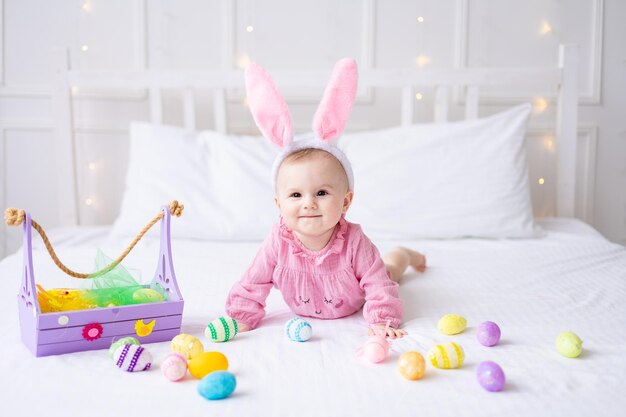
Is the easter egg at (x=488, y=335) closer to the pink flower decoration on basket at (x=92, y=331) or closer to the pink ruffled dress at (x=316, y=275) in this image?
the pink ruffled dress at (x=316, y=275)

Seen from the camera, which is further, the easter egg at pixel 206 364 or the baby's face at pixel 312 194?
the baby's face at pixel 312 194

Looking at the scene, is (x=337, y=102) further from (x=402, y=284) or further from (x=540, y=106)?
(x=540, y=106)

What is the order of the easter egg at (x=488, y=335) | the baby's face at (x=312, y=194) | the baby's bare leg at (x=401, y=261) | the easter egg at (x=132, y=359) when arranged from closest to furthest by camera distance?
1. the easter egg at (x=132, y=359)
2. the easter egg at (x=488, y=335)
3. the baby's face at (x=312, y=194)
4. the baby's bare leg at (x=401, y=261)

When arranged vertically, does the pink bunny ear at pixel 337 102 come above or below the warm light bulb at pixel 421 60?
below

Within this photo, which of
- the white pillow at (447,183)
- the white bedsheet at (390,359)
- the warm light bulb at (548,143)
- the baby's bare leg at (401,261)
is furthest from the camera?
the warm light bulb at (548,143)

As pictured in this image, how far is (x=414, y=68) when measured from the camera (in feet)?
8.30

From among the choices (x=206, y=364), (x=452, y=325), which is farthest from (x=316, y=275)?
(x=206, y=364)

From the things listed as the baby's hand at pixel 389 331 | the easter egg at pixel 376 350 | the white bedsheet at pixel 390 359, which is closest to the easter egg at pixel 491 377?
the white bedsheet at pixel 390 359

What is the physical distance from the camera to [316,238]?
4.42 feet

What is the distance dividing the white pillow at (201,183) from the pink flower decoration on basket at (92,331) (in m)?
1.01

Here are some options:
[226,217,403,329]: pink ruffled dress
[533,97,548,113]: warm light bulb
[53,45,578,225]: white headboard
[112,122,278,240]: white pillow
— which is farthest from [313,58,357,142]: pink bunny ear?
[533,97,548,113]: warm light bulb

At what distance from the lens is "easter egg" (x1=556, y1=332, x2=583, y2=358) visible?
3.57 ft

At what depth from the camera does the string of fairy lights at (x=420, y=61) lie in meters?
2.59

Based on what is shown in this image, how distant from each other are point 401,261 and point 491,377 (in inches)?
29.2
